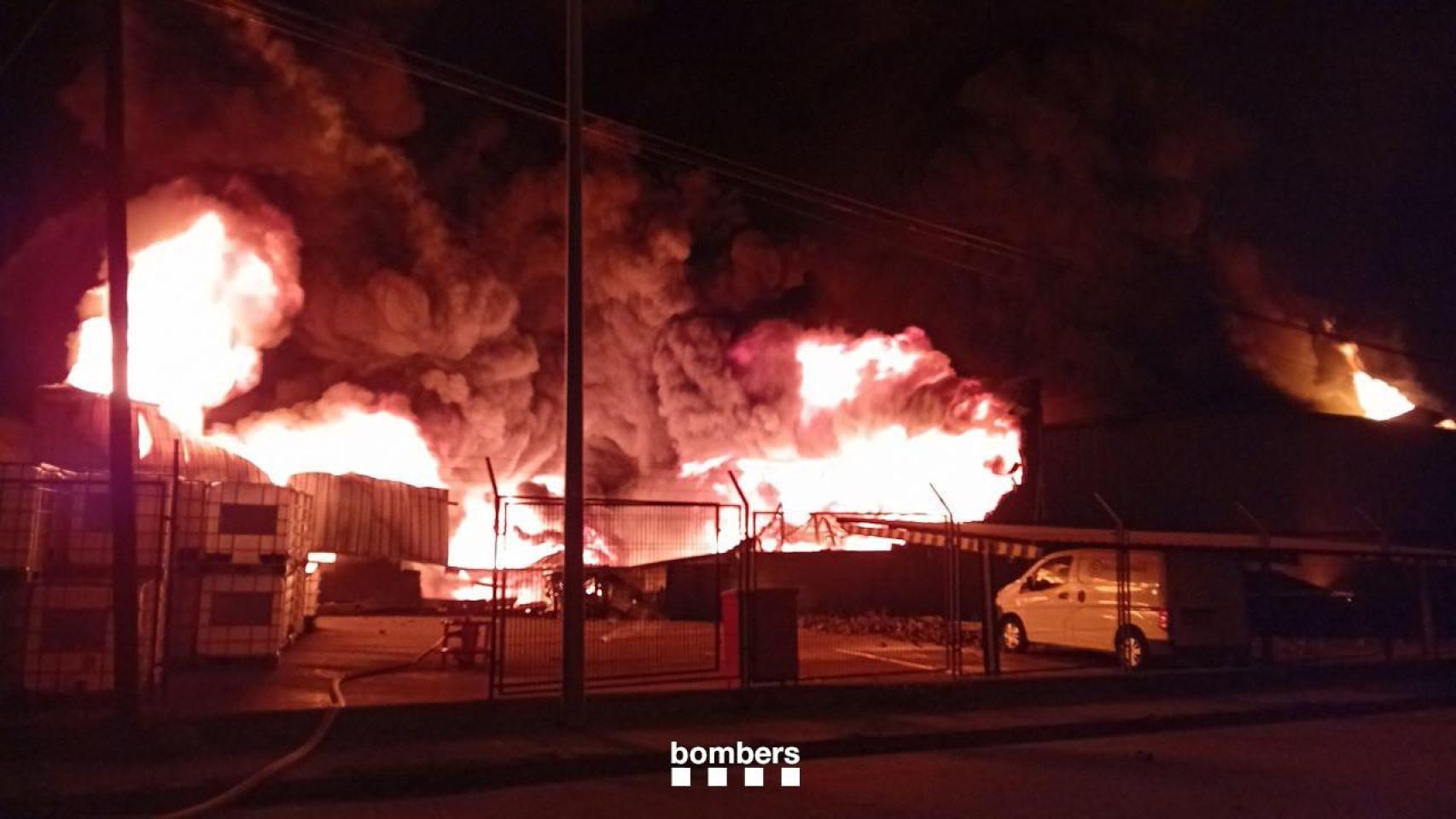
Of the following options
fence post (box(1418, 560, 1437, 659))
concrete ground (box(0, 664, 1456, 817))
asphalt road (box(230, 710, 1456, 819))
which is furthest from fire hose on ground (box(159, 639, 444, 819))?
fence post (box(1418, 560, 1437, 659))

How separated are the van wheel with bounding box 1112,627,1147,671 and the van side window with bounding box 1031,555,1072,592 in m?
1.54

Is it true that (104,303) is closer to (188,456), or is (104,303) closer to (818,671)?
(188,456)

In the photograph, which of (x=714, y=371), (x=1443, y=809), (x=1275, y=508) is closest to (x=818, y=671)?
(x=1443, y=809)

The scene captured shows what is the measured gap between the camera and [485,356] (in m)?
32.6

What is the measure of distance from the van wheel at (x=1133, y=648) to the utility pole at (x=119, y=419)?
12.1 metres

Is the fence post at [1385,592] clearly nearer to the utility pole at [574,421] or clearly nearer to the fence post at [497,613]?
the utility pole at [574,421]

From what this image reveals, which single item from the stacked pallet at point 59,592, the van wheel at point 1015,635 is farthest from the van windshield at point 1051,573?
the stacked pallet at point 59,592

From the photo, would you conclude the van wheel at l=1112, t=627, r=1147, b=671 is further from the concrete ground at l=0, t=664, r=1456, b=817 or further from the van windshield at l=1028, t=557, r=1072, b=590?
the van windshield at l=1028, t=557, r=1072, b=590

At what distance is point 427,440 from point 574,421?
21.1m

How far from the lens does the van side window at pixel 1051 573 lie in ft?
55.7

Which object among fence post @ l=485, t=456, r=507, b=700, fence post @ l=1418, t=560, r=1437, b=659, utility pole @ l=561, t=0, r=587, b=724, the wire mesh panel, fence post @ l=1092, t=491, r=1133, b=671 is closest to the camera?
utility pole @ l=561, t=0, r=587, b=724

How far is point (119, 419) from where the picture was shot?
9.36 m

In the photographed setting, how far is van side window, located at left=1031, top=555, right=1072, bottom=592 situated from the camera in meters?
17.0

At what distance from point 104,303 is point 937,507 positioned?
20830 mm
